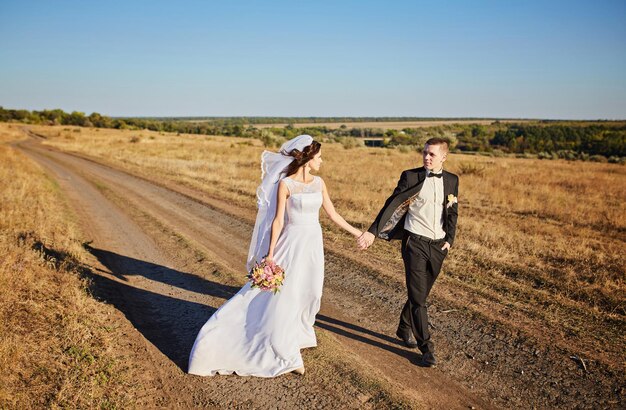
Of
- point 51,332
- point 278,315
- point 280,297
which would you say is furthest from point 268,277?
point 51,332

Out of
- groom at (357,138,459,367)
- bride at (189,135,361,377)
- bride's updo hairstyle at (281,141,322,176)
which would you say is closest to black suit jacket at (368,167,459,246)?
groom at (357,138,459,367)

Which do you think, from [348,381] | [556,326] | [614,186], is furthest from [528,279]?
[614,186]

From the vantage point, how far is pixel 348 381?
14.6ft

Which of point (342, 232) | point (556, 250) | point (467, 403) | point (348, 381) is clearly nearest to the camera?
point (467, 403)

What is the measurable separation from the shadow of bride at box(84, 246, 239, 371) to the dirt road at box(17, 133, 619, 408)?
16 millimetres

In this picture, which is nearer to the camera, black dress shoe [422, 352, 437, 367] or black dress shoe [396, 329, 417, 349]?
black dress shoe [422, 352, 437, 367]

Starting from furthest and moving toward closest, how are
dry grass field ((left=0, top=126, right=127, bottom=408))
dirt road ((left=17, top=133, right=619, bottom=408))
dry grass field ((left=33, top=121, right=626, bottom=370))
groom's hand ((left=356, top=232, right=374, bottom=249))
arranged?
dry grass field ((left=33, top=121, right=626, bottom=370)) < groom's hand ((left=356, top=232, right=374, bottom=249)) < dirt road ((left=17, top=133, right=619, bottom=408)) < dry grass field ((left=0, top=126, right=127, bottom=408))

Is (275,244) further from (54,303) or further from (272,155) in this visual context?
(54,303)

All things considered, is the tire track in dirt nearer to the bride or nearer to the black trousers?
the black trousers

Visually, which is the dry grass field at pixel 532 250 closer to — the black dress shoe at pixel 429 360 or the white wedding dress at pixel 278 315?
the black dress shoe at pixel 429 360

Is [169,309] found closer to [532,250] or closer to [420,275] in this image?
[420,275]

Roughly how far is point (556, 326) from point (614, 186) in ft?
61.7

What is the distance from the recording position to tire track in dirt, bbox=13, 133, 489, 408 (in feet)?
15.3

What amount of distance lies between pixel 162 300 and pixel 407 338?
3.84 m
